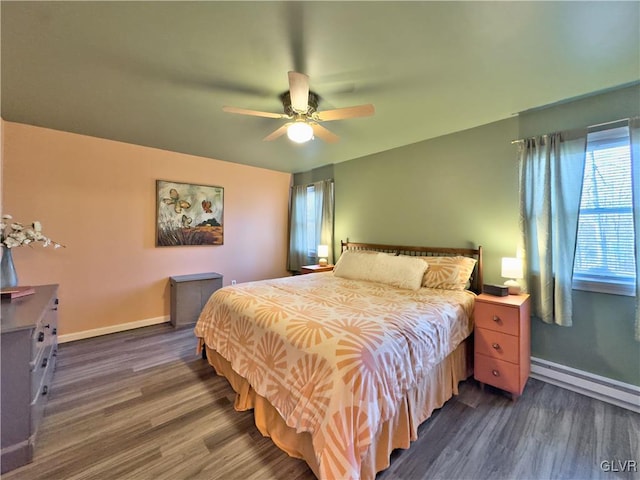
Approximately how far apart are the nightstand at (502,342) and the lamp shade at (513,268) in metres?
0.20

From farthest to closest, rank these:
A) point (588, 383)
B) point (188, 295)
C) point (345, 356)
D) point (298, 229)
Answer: point (298, 229) < point (188, 295) < point (588, 383) < point (345, 356)

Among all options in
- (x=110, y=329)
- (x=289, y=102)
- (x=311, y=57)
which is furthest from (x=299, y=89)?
(x=110, y=329)

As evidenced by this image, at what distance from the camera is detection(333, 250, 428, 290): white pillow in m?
2.78

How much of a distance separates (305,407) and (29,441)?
5.57 ft

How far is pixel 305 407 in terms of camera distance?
1.38 metres

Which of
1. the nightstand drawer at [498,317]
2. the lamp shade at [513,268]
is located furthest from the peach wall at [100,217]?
the lamp shade at [513,268]

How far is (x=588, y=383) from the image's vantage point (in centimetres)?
220

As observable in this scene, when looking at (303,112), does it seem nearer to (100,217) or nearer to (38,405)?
(38,405)

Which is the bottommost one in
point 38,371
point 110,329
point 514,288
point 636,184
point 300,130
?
point 110,329

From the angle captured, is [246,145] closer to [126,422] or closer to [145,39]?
[145,39]

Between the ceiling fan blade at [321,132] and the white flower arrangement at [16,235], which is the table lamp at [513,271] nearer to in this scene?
the ceiling fan blade at [321,132]

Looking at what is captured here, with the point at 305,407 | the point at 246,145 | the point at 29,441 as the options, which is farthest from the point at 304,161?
the point at 29,441

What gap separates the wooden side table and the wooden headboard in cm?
239

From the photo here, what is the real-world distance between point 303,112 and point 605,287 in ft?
9.82
